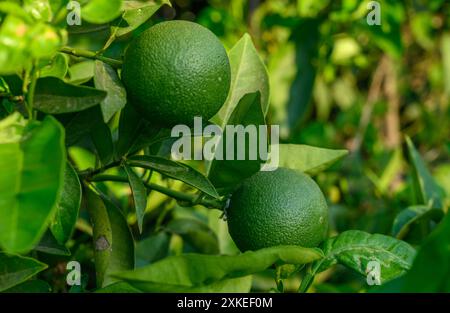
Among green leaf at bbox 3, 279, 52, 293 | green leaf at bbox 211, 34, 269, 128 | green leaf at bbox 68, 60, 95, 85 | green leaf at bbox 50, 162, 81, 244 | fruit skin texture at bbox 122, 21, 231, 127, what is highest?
green leaf at bbox 68, 60, 95, 85

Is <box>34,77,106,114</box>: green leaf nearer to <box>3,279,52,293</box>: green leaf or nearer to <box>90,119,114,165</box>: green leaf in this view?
<box>90,119,114,165</box>: green leaf

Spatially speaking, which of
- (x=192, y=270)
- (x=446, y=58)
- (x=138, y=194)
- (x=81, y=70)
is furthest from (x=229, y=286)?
(x=446, y=58)

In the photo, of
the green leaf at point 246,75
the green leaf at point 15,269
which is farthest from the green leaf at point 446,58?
the green leaf at point 15,269

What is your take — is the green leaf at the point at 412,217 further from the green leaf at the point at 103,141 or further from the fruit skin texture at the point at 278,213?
the green leaf at the point at 103,141

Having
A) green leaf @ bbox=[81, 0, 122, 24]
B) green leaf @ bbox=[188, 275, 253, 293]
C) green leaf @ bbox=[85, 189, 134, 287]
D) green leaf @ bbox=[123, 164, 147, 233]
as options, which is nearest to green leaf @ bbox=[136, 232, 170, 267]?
green leaf @ bbox=[85, 189, 134, 287]

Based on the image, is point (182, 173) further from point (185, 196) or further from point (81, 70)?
point (81, 70)
